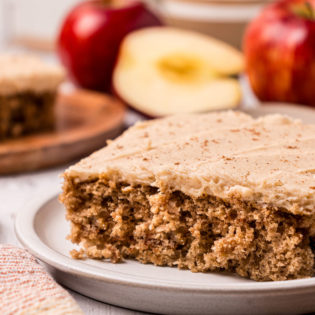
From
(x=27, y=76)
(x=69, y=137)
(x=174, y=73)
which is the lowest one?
(x=69, y=137)

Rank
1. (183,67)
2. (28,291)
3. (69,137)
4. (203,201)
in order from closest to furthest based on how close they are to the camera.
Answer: (28,291) < (203,201) < (69,137) < (183,67)

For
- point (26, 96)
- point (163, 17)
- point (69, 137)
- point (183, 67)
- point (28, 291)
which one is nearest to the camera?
point (28, 291)

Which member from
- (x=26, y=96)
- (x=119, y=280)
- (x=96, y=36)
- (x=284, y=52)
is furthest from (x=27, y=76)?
(x=119, y=280)

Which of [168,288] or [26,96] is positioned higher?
[168,288]

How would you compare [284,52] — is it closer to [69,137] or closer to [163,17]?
[69,137]

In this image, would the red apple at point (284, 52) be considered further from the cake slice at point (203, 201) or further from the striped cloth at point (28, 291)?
the striped cloth at point (28, 291)

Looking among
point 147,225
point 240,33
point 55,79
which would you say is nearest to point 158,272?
point 147,225

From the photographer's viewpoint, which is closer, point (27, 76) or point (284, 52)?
point (27, 76)
